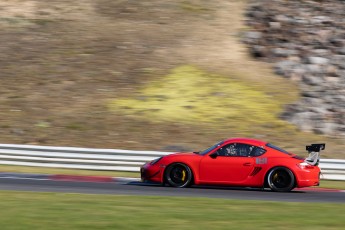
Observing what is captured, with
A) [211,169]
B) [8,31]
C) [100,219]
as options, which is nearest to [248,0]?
[8,31]

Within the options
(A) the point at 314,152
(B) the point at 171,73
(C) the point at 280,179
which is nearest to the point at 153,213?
(C) the point at 280,179

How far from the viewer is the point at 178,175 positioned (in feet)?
48.2

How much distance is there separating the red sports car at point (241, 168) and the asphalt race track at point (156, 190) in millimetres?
203

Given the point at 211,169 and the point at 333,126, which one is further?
the point at 333,126

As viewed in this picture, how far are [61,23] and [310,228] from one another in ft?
86.6

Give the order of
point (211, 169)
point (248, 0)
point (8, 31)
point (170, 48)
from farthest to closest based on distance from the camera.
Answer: point (248, 0), point (8, 31), point (170, 48), point (211, 169)

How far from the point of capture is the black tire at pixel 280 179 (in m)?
14.3

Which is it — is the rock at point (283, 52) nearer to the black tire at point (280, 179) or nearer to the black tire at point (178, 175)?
the black tire at point (280, 179)

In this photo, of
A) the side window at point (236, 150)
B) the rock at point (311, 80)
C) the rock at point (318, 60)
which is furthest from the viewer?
the rock at point (318, 60)

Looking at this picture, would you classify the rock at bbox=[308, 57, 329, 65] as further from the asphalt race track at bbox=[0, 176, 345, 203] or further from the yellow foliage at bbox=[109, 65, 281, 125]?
the asphalt race track at bbox=[0, 176, 345, 203]

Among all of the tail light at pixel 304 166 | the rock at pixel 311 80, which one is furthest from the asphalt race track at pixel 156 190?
the rock at pixel 311 80

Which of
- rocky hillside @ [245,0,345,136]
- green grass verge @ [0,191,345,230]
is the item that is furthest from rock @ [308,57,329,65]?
green grass verge @ [0,191,345,230]

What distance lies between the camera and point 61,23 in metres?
33.7

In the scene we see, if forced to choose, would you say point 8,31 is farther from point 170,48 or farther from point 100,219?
point 100,219
